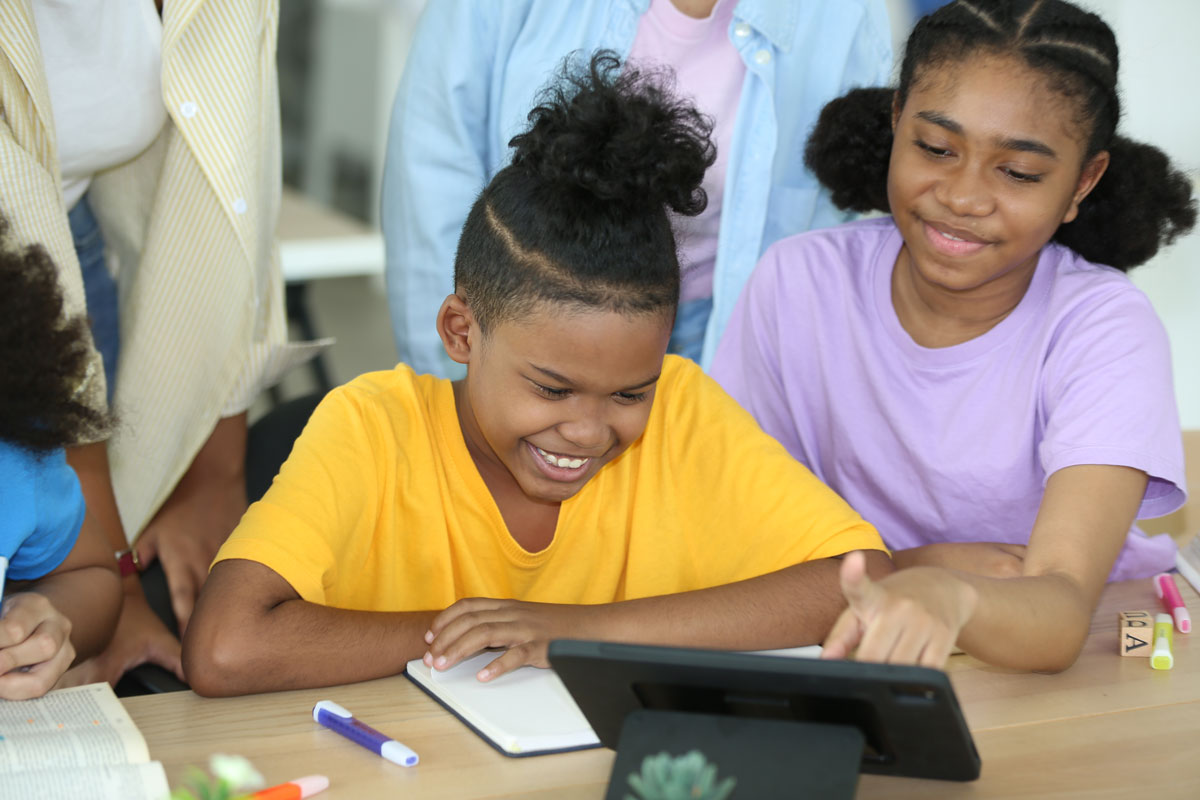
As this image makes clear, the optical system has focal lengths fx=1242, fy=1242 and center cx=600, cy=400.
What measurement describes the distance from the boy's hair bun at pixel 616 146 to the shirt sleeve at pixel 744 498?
26cm

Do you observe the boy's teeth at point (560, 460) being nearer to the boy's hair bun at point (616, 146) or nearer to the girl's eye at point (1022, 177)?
the boy's hair bun at point (616, 146)

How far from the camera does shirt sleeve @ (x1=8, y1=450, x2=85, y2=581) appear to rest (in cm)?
118

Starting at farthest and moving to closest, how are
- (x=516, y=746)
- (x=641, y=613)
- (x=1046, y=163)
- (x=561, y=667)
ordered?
(x=1046, y=163) → (x=641, y=613) → (x=516, y=746) → (x=561, y=667)

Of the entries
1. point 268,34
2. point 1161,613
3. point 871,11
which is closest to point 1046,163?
point 1161,613

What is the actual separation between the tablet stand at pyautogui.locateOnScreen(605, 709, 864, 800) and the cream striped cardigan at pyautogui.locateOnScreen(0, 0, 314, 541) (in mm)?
956

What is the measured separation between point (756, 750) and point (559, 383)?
53 centimetres

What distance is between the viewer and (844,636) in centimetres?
95

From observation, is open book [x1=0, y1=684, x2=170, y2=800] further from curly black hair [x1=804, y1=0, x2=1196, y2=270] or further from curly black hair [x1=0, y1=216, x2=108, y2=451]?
curly black hair [x1=804, y1=0, x2=1196, y2=270]

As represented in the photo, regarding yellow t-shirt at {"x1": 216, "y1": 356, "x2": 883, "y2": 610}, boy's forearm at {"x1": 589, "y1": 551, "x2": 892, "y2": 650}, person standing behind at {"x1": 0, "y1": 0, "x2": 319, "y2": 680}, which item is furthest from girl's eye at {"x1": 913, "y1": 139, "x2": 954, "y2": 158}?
person standing behind at {"x1": 0, "y1": 0, "x2": 319, "y2": 680}

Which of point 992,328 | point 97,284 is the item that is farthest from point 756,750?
point 97,284

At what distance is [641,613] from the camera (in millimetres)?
1282

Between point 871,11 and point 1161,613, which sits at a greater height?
point 871,11

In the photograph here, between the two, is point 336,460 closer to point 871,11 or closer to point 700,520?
point 700,520

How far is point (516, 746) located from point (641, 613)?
284 millimetres
